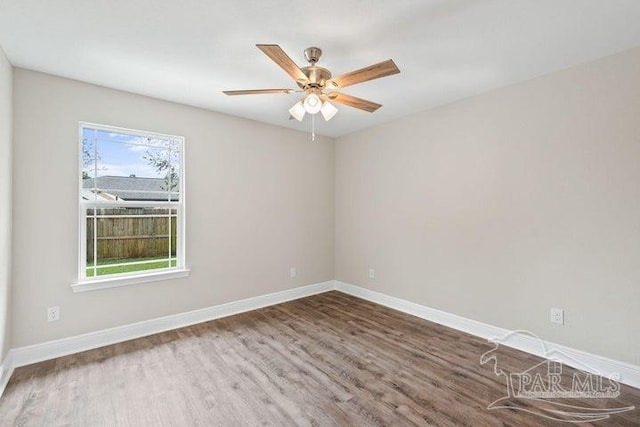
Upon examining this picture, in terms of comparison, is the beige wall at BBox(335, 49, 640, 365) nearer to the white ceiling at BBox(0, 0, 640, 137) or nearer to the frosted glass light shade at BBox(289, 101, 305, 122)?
the white ceiling at BBox(0, 0, 640, 137)

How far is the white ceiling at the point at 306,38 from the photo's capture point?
5.69 ft

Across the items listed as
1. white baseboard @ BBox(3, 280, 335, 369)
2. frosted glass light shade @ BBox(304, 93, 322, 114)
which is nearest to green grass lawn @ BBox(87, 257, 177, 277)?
white baseboard @ BBox(3, 280, 335, 369)

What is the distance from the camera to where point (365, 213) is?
4.25 metres

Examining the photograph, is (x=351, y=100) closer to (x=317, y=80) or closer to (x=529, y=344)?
(x=317, y=80)

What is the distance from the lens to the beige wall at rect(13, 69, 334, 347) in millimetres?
2479

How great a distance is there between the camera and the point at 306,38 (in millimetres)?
2018

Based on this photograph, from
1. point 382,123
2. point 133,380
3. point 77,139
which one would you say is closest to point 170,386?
point 133,380

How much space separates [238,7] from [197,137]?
191 centimetres

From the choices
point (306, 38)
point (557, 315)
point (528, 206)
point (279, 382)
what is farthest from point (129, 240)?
point (557, 315)

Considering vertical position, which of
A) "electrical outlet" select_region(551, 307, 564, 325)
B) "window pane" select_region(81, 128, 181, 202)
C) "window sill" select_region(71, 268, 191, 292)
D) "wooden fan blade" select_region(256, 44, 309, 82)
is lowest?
"electrical outlet" select_region(551, 307, 564, 325)

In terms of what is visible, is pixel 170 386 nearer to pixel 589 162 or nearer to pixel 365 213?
pixel 365 213

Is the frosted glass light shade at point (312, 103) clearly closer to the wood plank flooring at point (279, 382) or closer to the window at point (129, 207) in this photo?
the window at point (129, 207)

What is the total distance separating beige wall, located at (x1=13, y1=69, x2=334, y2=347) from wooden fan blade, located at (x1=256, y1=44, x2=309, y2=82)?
189 centimetres

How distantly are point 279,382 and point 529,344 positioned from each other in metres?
2.25
